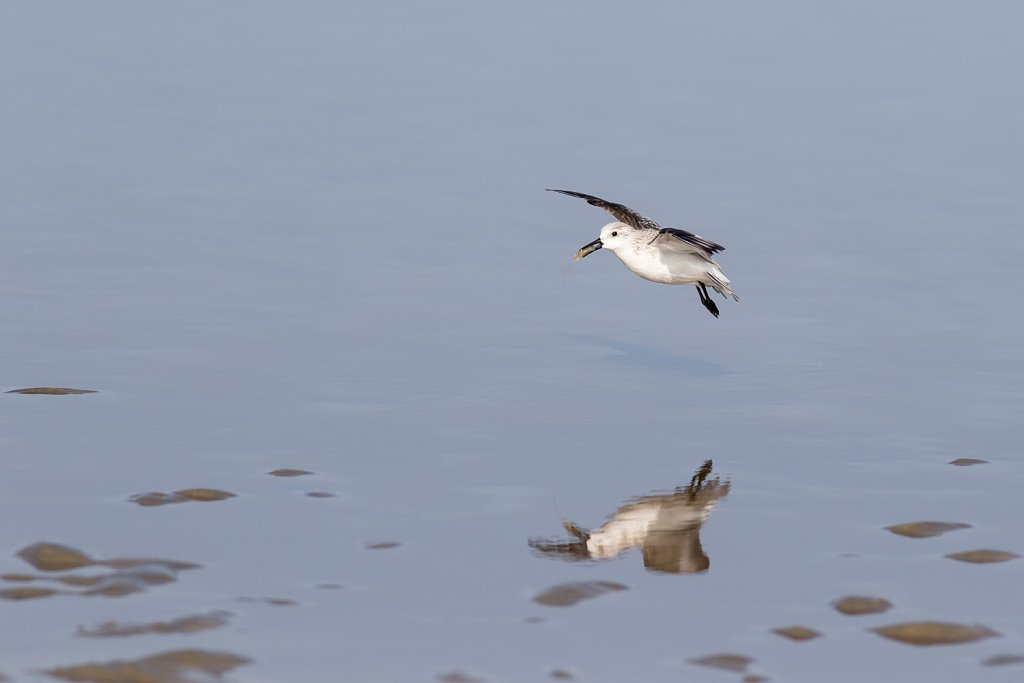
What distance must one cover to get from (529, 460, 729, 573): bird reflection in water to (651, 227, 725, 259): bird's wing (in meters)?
3.56

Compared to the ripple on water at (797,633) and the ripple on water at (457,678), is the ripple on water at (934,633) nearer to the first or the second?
the ripple on water at (797,633)

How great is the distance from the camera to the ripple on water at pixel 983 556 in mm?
13015

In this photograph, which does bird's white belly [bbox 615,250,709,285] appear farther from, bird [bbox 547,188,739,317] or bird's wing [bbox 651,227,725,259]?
bird's wing [bbox 651,227,725,259]

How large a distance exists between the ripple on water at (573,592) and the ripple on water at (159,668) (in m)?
2.36

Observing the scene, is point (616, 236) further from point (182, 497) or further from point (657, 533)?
point (182, 497)

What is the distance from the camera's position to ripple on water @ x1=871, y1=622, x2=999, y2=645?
1148 cm

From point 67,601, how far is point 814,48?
37261 millimetres

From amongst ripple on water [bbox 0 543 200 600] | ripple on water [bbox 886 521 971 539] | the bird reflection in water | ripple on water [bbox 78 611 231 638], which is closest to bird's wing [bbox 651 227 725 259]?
the bird reflection in water

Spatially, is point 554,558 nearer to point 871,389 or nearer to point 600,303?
point 871,389

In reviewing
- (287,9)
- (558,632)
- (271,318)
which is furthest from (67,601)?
(287,9)

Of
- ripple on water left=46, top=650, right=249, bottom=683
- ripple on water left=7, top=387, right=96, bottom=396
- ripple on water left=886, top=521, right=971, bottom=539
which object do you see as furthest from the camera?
ripple on water left=7, top=387, right=96, bottom=396

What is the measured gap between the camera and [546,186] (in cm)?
2917

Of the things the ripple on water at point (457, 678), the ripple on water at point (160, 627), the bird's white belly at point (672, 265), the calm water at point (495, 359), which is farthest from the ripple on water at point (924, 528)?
the bird's white belly at point (672, 265)

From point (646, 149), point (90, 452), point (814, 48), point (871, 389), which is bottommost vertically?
point (90, 452)
